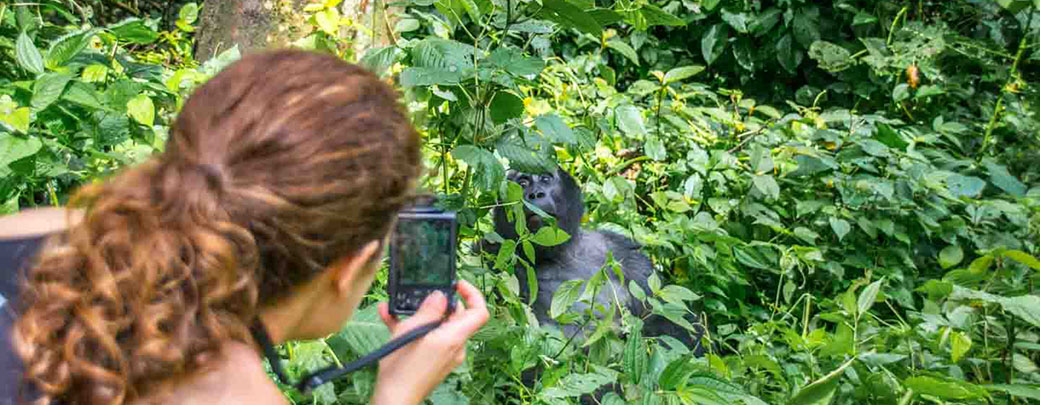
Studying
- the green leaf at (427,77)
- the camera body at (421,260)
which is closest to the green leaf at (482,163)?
the green leaf at (427,77)

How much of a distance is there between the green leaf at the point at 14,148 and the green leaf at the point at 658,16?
3.30 feet

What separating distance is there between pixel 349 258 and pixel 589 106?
239 cm

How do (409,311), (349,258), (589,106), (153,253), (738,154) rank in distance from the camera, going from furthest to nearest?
(738,154), (589,106), (409,311), (349,258), (153,253)

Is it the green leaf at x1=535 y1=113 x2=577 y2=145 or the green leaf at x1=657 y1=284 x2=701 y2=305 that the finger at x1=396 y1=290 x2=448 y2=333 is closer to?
the green leaf at x1=535 y1=113 x2=577 y2=145

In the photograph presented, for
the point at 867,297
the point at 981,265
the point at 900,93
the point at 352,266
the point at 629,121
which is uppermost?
the point at 352,266

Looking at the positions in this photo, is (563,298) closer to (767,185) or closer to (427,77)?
(427,77)

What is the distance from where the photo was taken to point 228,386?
2.97 ft

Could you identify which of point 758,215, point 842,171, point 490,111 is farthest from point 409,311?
point 842,171

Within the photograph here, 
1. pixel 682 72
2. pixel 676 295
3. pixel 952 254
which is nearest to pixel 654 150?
pixel 682 72

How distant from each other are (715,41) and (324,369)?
459cm

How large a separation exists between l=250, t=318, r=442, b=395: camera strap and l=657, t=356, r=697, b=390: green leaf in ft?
1.56

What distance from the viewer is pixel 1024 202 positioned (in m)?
3.49

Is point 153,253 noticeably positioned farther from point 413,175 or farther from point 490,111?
point 490,111

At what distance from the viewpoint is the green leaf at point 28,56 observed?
1.76 meters
